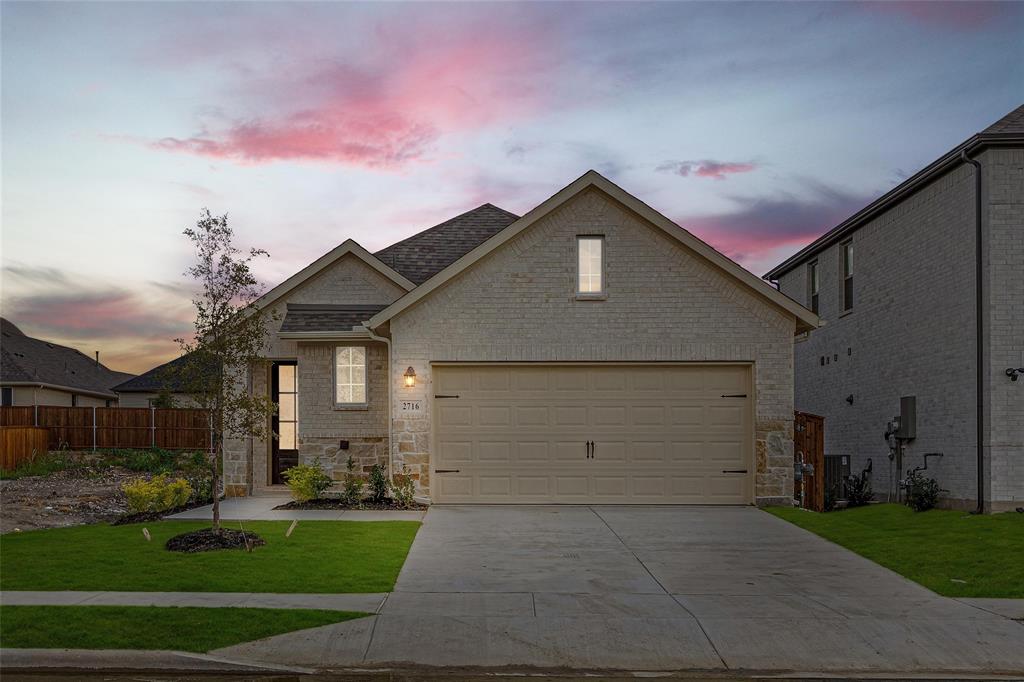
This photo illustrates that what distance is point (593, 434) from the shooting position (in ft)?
55.0

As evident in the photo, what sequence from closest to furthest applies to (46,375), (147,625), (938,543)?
(147,625) < (938,543) < (46,375)

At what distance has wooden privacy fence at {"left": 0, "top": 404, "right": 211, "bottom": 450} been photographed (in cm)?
3130

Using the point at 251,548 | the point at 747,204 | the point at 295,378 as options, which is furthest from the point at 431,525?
the point at 747,204

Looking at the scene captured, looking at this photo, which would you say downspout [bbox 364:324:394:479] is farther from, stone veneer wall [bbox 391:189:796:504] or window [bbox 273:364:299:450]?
window [bbox 273:364:299:450]

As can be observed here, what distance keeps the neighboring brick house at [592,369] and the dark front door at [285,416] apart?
367cm

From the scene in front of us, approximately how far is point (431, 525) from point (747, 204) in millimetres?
13841

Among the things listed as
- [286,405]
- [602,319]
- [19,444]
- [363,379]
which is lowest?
[19,444]

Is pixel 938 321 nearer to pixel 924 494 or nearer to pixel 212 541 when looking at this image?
pixel 924 494

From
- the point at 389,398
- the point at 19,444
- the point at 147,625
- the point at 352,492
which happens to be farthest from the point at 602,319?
the point at 19,444

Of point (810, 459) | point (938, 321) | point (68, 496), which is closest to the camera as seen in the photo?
point (810, 459)

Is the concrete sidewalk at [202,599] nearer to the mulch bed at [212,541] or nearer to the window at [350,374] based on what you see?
the mulch bed at [212,541]

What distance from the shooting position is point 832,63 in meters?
16.9

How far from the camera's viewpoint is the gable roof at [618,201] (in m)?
16.4

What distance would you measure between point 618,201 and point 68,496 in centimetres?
1358
